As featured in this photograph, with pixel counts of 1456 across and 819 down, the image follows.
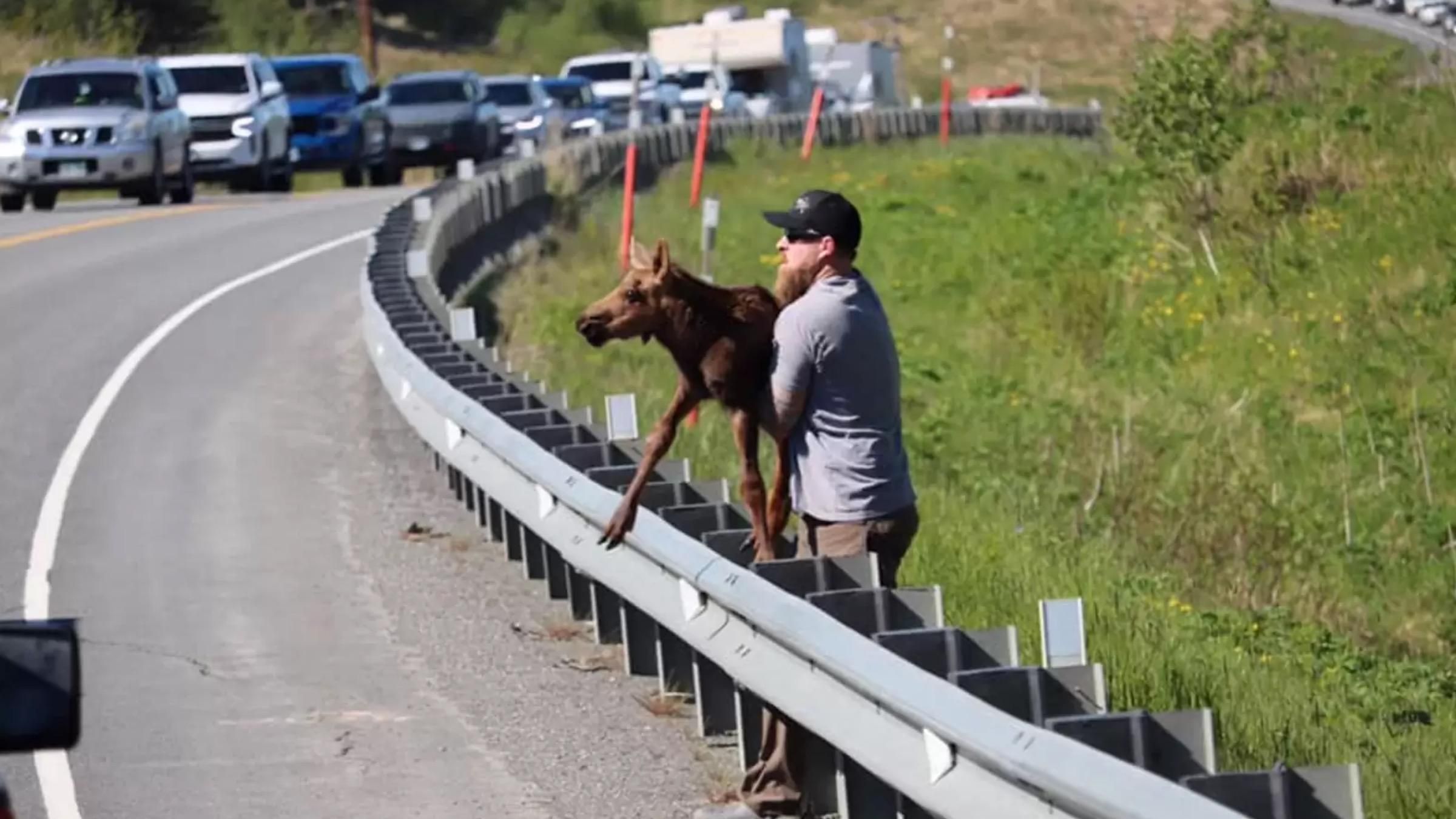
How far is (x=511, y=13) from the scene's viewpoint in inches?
3541

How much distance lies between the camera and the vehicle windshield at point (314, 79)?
44188 mm

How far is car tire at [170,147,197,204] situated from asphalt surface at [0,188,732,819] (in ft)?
48.0

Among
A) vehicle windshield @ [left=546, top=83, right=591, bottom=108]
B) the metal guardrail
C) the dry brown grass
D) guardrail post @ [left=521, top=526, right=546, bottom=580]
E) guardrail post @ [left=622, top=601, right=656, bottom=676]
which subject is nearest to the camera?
the metal guardrail

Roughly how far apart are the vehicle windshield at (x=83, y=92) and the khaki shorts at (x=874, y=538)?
28289mm

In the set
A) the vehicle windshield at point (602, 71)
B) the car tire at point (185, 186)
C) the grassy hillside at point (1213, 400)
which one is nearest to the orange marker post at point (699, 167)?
the grassy hillside at point (1213, 400)

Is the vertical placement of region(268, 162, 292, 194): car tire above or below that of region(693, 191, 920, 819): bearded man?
below

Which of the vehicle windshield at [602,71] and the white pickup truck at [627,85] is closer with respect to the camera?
the white pickup truck at [627,85]

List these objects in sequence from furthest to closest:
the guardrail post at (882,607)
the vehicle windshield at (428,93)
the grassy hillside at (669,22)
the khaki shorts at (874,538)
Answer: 1. the grassy hillside at (669,22)
2. the vehicle windshield at (428,93)
3. the khaki shorts at (874,538)
4. the guardrail post at (882,607)

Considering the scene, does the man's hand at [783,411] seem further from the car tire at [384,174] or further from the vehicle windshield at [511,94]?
the vehicle windshield at [511,94]

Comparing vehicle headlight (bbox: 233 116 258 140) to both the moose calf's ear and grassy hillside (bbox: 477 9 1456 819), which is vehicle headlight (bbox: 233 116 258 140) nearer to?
grassy hillside (bbox: 477 9 1456 819)

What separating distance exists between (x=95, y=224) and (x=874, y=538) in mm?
24535

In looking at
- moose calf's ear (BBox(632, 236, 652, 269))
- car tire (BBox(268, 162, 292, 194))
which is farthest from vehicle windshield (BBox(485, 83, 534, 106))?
moose calf's ear (BBox(632, 236, 652, 269))

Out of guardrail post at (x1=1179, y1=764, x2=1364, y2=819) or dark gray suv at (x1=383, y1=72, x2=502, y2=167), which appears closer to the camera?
guardrail post at (x1=1179, y1=764, x2=1364, y2=819)

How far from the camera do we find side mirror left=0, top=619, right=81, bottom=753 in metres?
3.79
